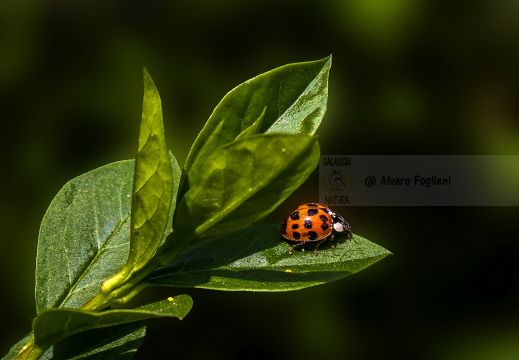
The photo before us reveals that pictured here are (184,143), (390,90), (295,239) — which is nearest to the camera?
(295,239)

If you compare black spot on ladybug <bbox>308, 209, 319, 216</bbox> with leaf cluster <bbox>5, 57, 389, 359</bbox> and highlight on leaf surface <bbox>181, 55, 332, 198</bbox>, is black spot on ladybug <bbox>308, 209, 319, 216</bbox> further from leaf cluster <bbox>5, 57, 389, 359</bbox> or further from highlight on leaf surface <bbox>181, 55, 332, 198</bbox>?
highlight on leaf surface <bbox>181, 55, 332, 198</bbox>

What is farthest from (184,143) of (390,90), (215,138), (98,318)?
(98,318)

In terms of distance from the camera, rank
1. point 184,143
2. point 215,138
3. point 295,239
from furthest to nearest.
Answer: point 184,143
point 295,239
point 215,138

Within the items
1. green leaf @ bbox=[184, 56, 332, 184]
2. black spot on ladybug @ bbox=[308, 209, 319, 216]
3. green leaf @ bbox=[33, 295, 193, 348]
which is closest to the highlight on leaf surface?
green leaf @ bbox=[184, 56, 332, 184]

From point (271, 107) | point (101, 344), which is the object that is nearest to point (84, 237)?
point (101, 344)

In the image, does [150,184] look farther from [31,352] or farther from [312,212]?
[312,212]

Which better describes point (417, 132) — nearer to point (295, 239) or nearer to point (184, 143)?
point (184, 143)
